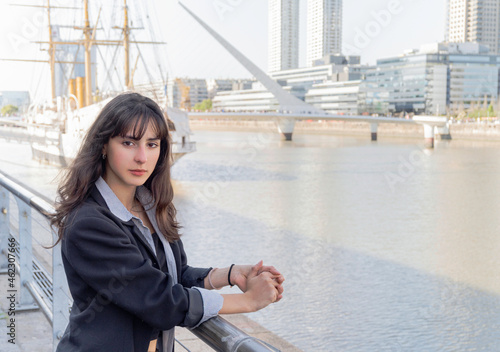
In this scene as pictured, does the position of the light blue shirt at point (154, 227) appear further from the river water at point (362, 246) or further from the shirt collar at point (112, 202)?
the river water at point (362, 246)

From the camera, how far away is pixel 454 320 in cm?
466

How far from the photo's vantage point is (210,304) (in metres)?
0.83

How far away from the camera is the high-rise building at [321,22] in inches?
1990

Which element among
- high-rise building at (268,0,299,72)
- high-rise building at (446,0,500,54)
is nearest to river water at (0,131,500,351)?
high-rise building at (268,0,299,72)

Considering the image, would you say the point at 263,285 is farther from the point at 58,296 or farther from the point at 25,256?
the point at 25,256

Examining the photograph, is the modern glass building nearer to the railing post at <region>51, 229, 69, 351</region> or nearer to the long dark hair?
the railing post at <region>51, 229, 69, 351</region>

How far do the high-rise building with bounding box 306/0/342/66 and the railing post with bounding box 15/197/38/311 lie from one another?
4917cm

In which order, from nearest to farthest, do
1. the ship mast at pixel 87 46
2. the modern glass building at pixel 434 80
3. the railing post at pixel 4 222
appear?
the railing post at pixel 4 222
the ship mast at pixel 87 46
the modern glass building at pixel 434 80

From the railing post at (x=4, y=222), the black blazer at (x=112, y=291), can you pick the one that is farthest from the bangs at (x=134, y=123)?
the railing post at (x=4, y=222)

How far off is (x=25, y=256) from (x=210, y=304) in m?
1.21

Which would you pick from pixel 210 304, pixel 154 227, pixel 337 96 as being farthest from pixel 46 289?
pixel 337 96

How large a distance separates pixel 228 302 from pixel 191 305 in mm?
70

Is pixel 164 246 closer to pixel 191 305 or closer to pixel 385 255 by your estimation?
pixel 191 305

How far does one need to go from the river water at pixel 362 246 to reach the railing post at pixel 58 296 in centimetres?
270
